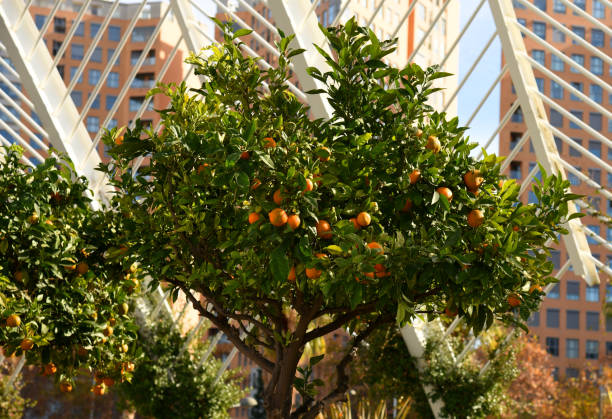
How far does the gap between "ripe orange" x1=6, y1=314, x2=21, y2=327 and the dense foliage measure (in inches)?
197

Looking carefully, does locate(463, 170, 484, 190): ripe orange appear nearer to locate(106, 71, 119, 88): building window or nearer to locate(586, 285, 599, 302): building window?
locate(586, 285, 599, 302): building window

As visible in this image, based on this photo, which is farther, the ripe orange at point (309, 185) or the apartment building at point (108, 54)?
the apartment building at point (108, 54)

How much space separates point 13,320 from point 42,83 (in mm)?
4178

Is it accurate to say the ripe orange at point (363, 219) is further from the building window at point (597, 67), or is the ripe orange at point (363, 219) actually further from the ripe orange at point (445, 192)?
the building window at point (597, 67)

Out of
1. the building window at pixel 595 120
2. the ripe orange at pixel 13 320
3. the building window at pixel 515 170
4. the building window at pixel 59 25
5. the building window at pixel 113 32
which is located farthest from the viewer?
the building window at pixel 59 25

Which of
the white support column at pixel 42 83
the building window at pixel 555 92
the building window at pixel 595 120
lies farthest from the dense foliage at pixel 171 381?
the building window at pixel 555 92

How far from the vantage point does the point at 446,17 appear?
26984 millimetres

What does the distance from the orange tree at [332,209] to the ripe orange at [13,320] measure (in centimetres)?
101

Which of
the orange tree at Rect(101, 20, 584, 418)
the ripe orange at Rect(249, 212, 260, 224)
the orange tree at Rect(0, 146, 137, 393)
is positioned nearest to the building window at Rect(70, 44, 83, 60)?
the orange tree at Rect(0, 146, 137, 393)

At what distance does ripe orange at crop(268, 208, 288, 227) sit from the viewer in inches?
107

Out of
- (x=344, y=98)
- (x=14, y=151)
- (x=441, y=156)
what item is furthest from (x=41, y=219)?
(x=441, y=156)

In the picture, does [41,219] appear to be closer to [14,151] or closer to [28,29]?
[14,151]

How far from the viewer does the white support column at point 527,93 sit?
6.51 meters

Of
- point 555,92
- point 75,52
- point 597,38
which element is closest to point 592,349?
point 555,92
